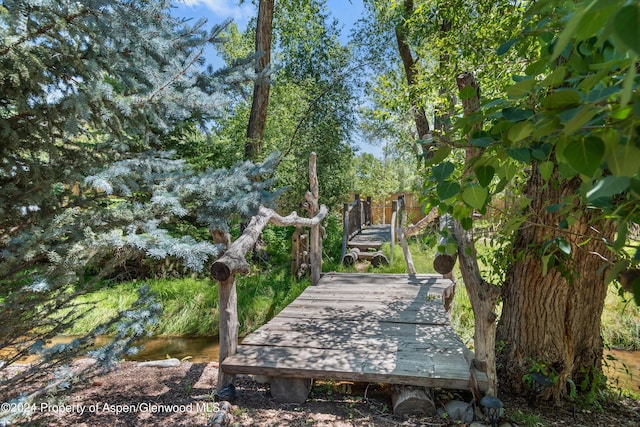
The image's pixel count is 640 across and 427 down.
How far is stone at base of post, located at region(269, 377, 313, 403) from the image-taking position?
273 centimetres

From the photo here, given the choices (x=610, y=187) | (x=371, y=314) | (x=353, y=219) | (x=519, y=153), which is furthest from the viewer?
(x=353, y=219)

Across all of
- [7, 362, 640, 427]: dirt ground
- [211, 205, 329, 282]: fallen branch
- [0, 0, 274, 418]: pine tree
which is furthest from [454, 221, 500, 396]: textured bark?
[0, 0, 274, 418]: pine tree

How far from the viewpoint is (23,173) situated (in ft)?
5.58

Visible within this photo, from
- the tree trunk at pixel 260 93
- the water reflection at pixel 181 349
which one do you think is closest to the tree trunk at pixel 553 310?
the water reflection at pixel 181 349

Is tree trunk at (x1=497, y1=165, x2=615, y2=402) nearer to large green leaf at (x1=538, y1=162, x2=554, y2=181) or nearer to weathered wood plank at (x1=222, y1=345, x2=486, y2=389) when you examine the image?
weathered wood plank at (x1=222, y1=345, x2=486, y2=389)

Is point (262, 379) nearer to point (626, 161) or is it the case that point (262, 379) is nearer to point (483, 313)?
point (483, 313)

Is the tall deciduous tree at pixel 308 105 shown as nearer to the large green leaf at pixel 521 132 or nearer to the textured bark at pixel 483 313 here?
the textured bark at pixel 483 313

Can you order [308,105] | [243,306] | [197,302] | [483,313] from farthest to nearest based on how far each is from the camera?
[308,105] → [197,302] → [243,306] → [483,313]

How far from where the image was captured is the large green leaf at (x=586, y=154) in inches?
20.5

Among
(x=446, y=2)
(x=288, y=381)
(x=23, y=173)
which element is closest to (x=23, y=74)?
(x=23, y=173)

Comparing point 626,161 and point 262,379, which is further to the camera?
point 262,379

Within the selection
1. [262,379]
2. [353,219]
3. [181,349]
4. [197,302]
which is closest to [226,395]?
[262,379]

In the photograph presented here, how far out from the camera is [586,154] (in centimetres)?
53

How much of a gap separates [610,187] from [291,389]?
2711 mm
